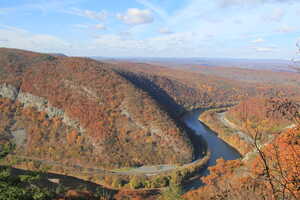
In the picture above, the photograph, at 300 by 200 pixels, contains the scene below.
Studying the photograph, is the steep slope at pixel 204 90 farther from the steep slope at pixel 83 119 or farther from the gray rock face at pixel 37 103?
the gray rock face at pixel 37 103

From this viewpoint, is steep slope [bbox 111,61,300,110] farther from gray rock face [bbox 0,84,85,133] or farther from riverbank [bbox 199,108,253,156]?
gray rock face [bbox 0,84,85,133]

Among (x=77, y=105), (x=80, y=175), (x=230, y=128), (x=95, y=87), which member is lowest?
(x=80, y=175)

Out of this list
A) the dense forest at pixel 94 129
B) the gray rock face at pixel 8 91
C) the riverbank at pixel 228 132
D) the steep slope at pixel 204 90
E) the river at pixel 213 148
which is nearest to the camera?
the dense forest at pixel 94 129

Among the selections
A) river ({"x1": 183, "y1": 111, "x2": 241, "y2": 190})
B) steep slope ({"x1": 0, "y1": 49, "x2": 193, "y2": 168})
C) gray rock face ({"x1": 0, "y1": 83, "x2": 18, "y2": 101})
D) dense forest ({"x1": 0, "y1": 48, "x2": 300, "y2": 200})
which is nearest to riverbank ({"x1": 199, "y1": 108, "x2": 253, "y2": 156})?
dense forest ({"x1": 0, "y1": 48, "x2": 300, "y2": 200})

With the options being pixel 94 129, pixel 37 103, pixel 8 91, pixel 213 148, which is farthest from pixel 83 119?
pixel 213 148

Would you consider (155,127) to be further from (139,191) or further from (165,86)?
(165,86)

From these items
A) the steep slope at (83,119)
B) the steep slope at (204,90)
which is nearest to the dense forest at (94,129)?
the steep slope at (83,119)

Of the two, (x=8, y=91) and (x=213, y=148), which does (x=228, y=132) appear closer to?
(x=213, y=148)

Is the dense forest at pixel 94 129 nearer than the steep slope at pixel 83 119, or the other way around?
the dense forest at pixel 94 129

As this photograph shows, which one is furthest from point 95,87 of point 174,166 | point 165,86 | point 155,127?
point 165,86
